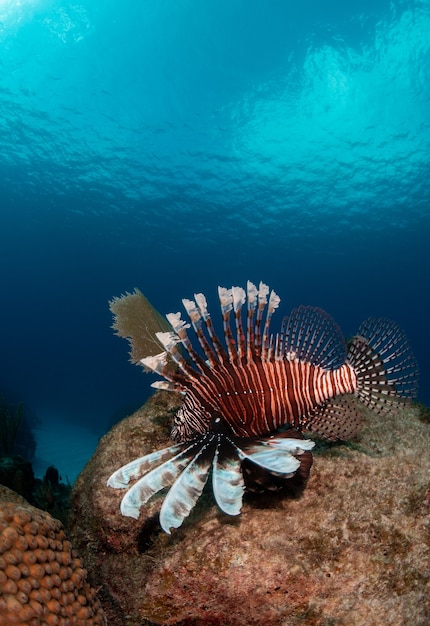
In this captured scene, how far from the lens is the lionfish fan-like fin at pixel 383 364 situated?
10.1 ft

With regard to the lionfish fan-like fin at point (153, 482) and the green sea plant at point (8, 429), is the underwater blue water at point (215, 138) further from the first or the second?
the lionfish fan-like fin at point (153, 482)

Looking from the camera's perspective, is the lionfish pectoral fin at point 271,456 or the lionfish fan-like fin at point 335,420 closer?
the lionfish pectoral fin at point 271,456

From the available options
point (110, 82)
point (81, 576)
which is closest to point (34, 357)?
point (110, 82)

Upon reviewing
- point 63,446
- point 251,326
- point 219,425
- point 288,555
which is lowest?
point 288,555

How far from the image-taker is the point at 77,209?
4347 cm

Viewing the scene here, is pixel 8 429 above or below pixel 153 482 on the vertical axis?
above

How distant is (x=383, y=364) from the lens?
10.2 ft

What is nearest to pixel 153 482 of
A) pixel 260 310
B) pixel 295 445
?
pixel 295 445

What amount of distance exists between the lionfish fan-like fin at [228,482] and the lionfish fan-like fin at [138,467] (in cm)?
34

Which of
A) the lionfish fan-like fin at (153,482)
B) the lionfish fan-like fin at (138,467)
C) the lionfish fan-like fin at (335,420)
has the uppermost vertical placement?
the lionfish fan-like fin at (138,467)

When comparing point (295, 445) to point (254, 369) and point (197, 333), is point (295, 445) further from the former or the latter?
point (197, 333)

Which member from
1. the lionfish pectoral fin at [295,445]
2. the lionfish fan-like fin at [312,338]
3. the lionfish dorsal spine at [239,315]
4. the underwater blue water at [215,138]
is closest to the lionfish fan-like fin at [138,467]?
the lionfish pectoral fin at [295,445]

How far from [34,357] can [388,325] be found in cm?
7534

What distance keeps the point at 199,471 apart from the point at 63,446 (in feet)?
86.5
